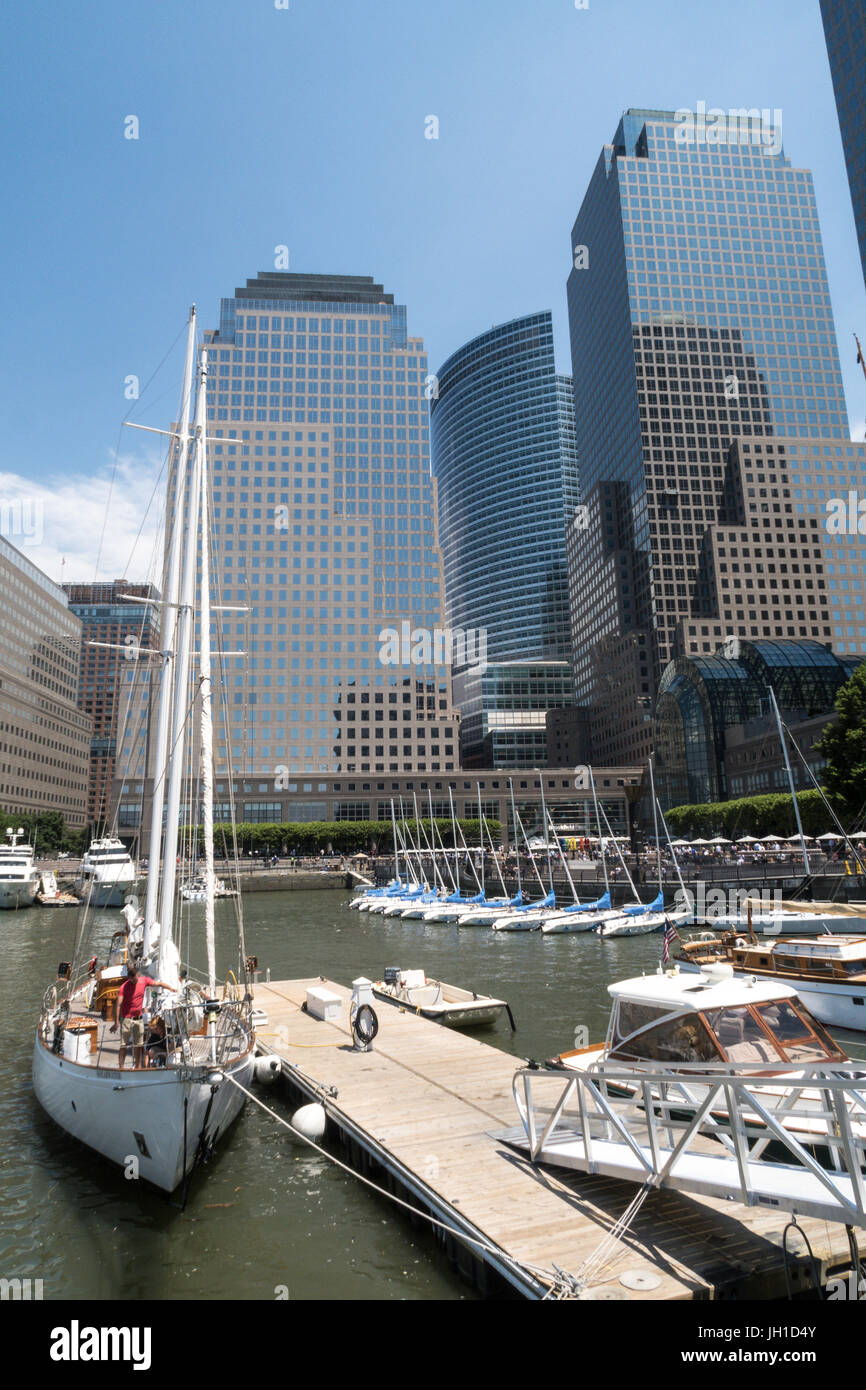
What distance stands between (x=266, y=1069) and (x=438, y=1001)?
10.8 meters

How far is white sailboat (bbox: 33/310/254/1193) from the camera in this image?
16203mm

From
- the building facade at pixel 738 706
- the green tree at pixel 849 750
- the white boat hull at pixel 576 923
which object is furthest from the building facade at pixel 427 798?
the green tree at pixel 849 750

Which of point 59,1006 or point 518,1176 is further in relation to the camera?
point 59,1006

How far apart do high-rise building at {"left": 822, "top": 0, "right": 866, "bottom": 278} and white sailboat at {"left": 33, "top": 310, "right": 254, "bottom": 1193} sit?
114m

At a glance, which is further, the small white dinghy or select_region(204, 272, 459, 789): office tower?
select_region(204, 272, 459, 789): office tower

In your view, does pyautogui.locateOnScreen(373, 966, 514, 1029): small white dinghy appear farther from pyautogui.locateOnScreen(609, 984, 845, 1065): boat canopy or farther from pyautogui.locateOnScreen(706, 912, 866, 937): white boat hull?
pyautogui.locateOnScreen(706, 912, 866, 937): white boat hull

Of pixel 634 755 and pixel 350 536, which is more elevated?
pixel 350 536

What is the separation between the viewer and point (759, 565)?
190125 millimetres

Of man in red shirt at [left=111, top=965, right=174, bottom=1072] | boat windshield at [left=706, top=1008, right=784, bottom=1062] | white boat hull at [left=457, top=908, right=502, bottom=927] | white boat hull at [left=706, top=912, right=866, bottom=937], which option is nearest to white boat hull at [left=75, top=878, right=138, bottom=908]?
white boat hull at [left=457, top=908, right=502, bottom=927]

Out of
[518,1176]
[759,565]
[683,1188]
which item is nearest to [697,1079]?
[683,1188]

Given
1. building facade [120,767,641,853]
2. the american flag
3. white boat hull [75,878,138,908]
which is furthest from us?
building facade [120,767,641,853]

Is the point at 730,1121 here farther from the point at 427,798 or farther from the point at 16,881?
the point at 427,798

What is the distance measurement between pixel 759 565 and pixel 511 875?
120376 millimetres
